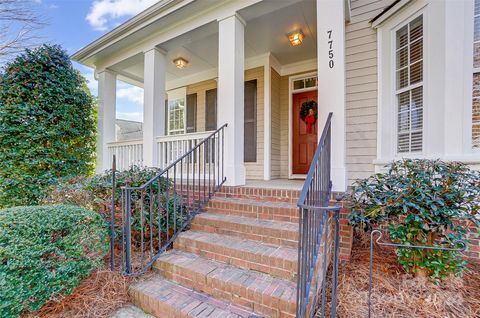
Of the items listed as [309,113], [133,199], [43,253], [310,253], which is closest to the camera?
[310,253]

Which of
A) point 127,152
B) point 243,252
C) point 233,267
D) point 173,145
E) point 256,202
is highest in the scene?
point 173,145

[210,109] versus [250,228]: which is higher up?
[210,109]

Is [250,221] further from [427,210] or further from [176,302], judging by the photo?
[427,210]

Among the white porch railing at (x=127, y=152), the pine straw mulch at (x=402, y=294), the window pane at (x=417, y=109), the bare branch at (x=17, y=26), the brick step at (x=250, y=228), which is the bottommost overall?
the pine straw mulch at (x=402, y=294)

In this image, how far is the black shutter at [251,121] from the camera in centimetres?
530

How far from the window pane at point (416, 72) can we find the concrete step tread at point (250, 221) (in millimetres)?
2574

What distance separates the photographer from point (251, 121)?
5348mm

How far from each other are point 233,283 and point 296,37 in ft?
13.4

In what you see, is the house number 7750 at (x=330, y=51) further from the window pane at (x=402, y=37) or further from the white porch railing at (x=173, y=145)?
the white porch railing at (x=173, y=145)

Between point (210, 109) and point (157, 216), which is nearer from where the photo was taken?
point (157, 216)

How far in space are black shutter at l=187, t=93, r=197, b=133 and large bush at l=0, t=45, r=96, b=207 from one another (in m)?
2.66

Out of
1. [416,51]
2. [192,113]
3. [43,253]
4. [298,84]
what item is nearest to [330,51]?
[416,51]

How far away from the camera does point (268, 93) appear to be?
5.08 metres

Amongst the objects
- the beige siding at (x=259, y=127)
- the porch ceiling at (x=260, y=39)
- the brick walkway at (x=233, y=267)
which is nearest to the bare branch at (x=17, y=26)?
the porch ceiling at (x=260, y=39)
